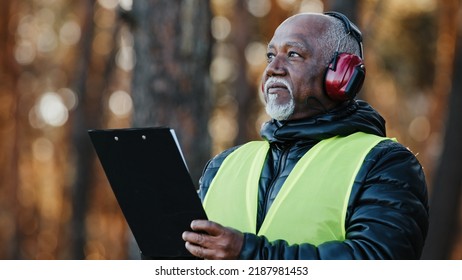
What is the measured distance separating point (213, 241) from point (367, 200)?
2.35ft

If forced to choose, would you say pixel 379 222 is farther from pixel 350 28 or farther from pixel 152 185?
pixel 350 28

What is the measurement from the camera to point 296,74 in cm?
441

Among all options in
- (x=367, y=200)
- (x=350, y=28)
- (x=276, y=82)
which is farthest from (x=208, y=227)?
(x=350, y=28)

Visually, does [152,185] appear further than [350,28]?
No

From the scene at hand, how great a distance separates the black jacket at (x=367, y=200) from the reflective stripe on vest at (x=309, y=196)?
1.7 inches

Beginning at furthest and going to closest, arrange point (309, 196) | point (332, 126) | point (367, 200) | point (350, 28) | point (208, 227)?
point (350, 28) < point (332, 126) < point (309, 196) < point (367, 200) < point (208, 227)

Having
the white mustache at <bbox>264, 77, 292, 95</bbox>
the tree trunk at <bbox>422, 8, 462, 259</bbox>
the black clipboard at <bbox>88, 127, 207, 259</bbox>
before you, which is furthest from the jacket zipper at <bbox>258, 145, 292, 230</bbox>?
the tree trunk at <bbox>422, 8, 462, 259</bbox>

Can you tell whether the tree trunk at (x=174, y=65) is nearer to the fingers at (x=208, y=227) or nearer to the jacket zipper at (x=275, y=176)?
the jacket zipper at (x=275, y=176)

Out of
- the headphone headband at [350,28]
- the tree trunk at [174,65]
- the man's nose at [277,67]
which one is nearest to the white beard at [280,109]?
the man's nose at [277,67]

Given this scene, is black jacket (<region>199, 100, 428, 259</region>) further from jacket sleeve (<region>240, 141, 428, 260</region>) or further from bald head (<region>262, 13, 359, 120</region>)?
bald head (<region>262, 13, 359, 120</region>)

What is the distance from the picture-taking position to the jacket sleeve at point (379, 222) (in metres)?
3.70

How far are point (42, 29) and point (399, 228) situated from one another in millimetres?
29317
